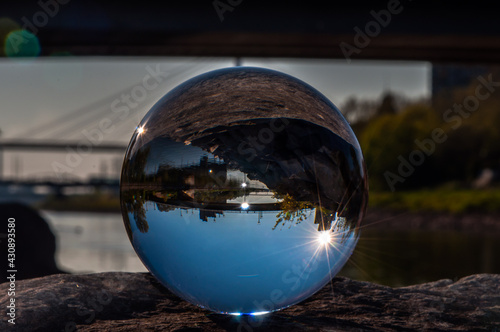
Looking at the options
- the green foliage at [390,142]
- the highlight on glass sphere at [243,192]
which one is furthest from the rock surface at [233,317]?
the green foliage at [390,142]

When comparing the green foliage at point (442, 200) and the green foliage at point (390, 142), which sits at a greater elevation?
the green foliage at point (390, 142)

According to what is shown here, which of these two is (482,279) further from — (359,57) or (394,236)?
(394,236)

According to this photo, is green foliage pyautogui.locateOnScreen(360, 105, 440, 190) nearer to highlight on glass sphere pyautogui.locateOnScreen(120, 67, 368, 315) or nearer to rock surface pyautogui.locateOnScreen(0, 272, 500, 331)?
rock surface pyautogui.locateOnScreen(0, 272, 500, 331)

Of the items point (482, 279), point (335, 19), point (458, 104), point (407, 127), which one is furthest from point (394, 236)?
point (482, 279)

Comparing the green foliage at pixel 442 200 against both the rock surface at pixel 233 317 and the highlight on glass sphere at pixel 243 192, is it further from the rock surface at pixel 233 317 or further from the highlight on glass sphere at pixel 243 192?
the highlight on glass sphere at pixel 243 192

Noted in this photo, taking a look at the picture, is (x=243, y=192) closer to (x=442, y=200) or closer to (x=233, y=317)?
(x=233, y=317)

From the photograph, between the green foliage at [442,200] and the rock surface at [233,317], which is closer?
the rock surface at [233,317]
